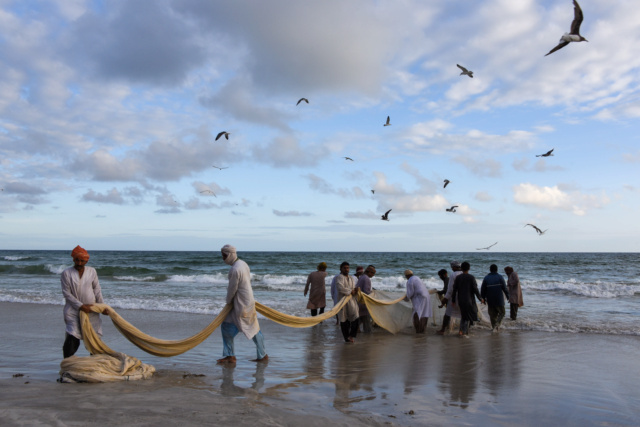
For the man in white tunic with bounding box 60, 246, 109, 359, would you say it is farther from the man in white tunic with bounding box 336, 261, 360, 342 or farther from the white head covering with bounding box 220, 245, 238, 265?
the man in white tunic with bounding box 336, 261, 360, 342

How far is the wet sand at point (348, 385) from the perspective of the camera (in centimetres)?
462

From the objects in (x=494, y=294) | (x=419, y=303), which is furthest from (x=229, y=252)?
(x=494, y=294)

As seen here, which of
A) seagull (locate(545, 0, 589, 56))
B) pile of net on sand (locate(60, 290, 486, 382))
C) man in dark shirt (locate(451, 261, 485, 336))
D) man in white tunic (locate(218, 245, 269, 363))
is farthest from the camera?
man in dark shirt (locate(451, 261, 485, 336))

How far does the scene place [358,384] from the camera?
6.13 metres

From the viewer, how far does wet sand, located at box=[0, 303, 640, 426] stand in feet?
15.2

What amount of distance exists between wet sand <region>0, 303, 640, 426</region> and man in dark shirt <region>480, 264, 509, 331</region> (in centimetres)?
101

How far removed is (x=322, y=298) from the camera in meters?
11.0

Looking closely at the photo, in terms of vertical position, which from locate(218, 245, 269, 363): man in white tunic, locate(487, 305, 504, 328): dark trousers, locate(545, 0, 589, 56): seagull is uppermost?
locate(545, 0, 589, 56): seagull

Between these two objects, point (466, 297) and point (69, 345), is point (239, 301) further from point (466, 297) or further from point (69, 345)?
point (466, 297)

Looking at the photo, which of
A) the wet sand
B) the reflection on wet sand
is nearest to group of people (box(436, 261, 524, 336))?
the wet sand

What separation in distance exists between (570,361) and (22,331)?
10.6m

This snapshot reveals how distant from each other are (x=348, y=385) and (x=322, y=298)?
16.3 ft

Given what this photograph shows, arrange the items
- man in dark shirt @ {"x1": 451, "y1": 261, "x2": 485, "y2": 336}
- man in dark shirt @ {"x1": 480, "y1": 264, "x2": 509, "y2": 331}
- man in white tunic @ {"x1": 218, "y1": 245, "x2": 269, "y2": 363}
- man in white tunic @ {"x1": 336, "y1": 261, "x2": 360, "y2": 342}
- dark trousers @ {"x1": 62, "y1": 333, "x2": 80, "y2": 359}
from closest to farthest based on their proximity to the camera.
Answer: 1. dark trousers @ {"x1": 62, "y1": 333, "x2": 80, "y2": 359}
2. man in white tunic @ {"x1": 218, "y1": 245, "x2": 269, "y2": 363}
3. man in white tunic @ {"x1": 336, "y1": 261, "x2": 360, "y2": 342}
4. man in dark shirt @ {"x1": 451, "y1": 261, "x2": 485, "y2": 336}
5. man in dark shirt @ {"x1": 480, "y1": 264, "x2": 509, "y2": 331}

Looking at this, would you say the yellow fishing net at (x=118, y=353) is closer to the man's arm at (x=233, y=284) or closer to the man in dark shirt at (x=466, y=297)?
the man's arm at (x=233, y=284)
